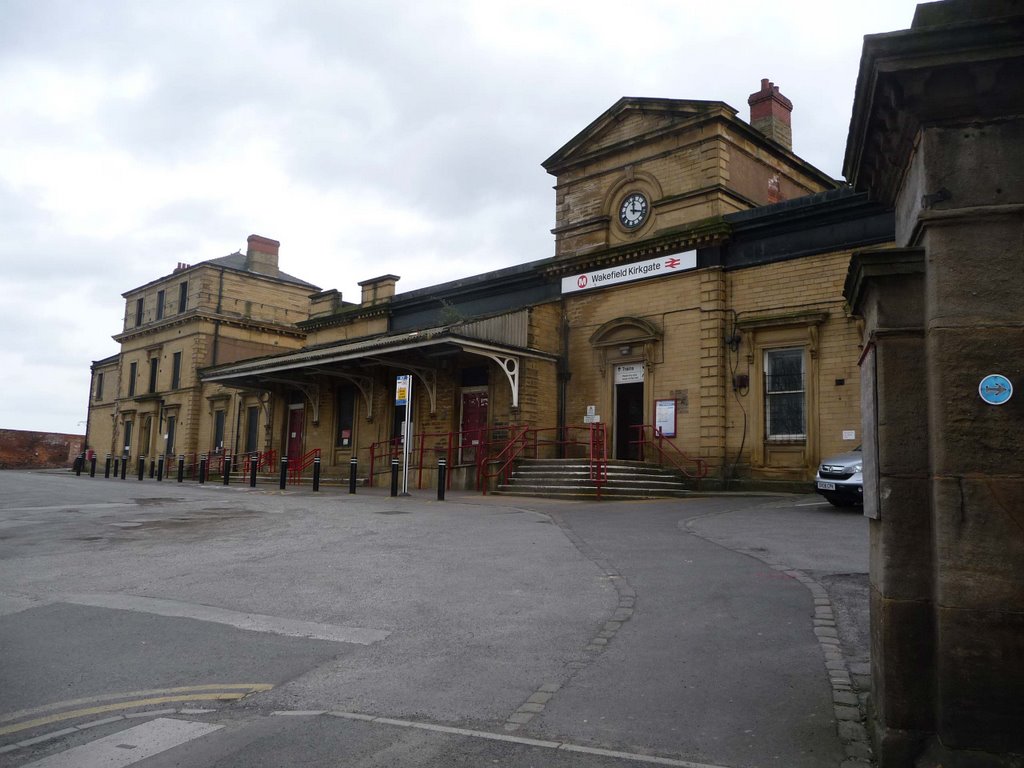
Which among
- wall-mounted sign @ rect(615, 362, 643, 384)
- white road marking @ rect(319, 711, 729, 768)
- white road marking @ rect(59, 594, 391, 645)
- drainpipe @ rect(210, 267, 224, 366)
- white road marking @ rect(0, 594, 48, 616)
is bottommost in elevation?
white road marking @ rect(319, 711, 729, 768)

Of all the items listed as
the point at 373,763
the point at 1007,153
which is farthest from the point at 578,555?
the point at 1007,153

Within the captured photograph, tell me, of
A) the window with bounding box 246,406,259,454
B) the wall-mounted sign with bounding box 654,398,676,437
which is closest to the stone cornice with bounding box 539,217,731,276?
the wall-mounted sign with bounding box 654,398,676,437

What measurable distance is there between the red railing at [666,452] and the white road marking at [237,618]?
14.4 metres

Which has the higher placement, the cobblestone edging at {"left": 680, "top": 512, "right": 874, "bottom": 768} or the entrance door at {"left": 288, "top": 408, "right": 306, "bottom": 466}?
the entrance door at {"left": 288, "top": 408, "right": 306, "bottom": 466}

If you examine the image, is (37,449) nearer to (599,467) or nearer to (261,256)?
(261,256)

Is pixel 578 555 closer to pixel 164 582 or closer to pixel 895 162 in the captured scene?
pixel 164 582

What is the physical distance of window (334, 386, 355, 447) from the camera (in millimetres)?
28656

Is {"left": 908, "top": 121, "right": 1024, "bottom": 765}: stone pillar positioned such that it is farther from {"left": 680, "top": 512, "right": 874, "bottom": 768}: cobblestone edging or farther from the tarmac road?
the tarmac road

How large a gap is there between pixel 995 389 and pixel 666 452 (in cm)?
1741

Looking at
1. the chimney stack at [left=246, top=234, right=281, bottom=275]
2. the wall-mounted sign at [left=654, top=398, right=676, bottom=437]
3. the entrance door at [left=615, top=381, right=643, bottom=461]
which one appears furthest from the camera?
the chimney stack at [left=246, top=234, right=281, bottom=275]

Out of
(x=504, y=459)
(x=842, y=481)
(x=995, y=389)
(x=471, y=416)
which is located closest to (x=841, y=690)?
(x=995, y=389)

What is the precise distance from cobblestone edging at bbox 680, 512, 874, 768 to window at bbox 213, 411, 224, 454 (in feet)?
122

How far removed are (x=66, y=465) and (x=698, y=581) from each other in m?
58.1

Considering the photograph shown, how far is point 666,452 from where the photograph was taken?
20.6m
